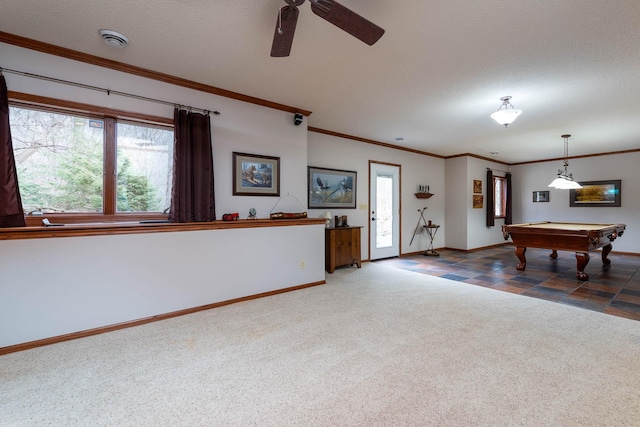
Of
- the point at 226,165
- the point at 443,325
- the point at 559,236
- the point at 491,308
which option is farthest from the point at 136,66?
the point at 559,236

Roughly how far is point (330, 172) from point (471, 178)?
14.5 ft

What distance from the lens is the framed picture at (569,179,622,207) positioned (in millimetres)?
7168

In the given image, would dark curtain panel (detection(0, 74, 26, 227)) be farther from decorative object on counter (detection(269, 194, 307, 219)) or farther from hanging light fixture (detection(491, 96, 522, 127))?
hanging light fixture (detection(491, 96, 522, 127))

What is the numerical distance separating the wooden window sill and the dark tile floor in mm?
3493

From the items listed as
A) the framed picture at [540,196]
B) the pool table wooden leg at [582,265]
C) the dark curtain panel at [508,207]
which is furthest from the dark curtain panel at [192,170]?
the framed picture at [540,196]

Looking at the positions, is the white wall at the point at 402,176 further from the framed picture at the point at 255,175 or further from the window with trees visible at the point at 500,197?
the window with trees visible at the point at 500,197

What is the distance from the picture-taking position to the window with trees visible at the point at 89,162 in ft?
8.64

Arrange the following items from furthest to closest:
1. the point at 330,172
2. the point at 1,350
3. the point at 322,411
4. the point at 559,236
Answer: the point at 330,172, the point at 559,236, the point at 1,350, the point at 322,411

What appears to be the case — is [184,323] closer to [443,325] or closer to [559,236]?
[443,325]

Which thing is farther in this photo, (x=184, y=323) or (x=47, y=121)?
(x=184, y=323)

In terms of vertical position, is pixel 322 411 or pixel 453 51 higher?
pixel 453 51

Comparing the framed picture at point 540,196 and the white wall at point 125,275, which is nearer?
the white wall at point 125,275

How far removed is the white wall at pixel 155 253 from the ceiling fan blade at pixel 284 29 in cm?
180

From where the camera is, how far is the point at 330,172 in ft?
17.7
